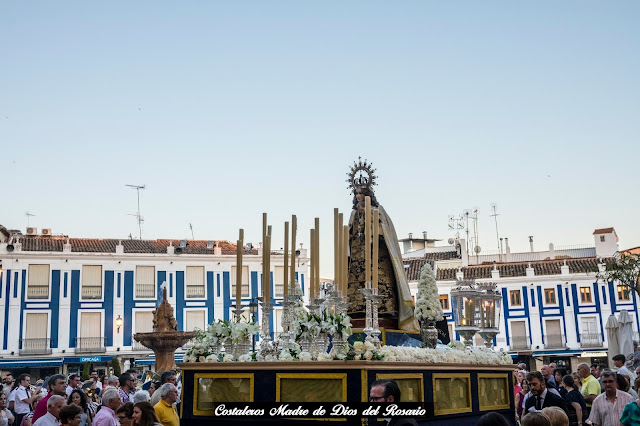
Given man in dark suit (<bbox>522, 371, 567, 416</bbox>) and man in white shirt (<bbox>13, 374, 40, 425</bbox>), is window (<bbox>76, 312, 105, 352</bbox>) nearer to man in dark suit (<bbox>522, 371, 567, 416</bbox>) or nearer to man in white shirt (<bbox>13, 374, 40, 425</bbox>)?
man in white shirt (<bbox>13, 374, 40, 425</bbox>)

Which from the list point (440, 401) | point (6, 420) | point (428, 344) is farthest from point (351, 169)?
point (6, 420)

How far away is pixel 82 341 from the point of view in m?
36.7

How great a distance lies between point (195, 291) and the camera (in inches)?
1535

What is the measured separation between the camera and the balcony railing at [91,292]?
37.2 m

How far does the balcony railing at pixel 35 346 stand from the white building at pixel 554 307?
2014cm

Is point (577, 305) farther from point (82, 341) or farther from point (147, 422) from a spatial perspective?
point (147, 422)

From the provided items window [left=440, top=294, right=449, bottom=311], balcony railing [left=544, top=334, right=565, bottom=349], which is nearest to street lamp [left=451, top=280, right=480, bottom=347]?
window [left=440, top=294, right=449, bottom=311]

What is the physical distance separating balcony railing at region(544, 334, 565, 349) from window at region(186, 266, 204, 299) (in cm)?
1961

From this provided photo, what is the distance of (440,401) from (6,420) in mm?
5177

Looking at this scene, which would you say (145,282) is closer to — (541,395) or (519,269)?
(519,269)

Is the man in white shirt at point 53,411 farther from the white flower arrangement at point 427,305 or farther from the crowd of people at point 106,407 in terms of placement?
the white flower arrangement at point 427,305

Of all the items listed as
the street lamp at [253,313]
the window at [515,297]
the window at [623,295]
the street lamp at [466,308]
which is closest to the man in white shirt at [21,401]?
the street lamp at [253,313]

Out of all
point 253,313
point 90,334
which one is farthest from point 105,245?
point 253,313

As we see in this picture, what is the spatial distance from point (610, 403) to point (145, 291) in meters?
33.3
